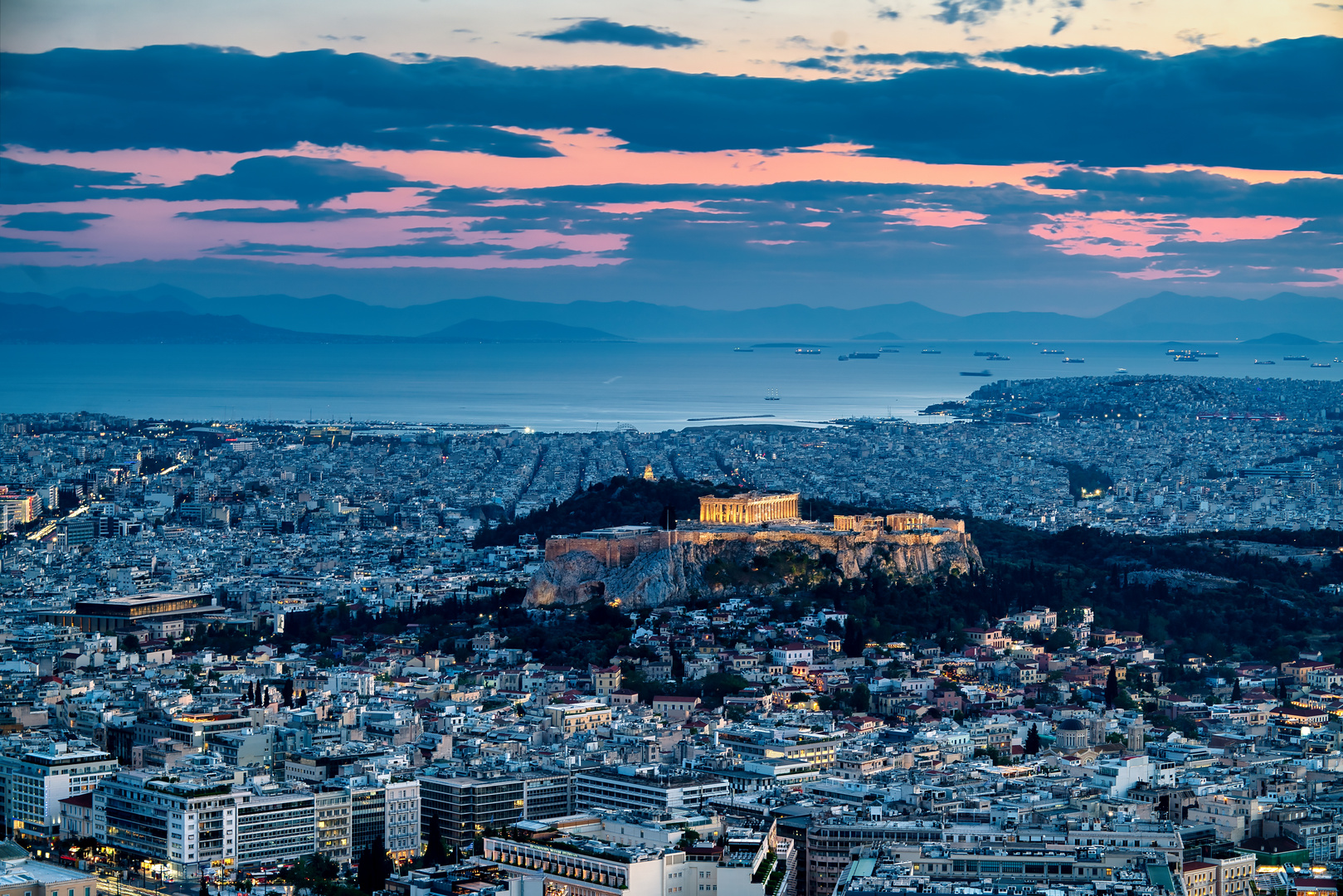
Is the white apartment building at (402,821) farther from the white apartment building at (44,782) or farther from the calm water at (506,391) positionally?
the calm water at (506,391)

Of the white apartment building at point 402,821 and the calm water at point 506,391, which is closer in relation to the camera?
the white apartment building at point 402,821

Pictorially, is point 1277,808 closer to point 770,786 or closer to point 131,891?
point 770,786

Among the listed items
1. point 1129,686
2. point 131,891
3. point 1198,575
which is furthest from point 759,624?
point 131,891

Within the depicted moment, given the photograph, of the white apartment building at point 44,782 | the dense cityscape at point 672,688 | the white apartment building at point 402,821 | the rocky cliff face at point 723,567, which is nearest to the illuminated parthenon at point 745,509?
the dense cityscape at point 672,688

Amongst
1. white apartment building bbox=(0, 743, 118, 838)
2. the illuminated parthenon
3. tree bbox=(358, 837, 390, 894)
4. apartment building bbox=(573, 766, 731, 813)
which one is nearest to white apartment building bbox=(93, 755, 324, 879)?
white apartment building bbox=(0, 743, 118, 838)

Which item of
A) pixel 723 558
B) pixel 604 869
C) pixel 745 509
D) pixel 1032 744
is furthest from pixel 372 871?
pixel 745 509

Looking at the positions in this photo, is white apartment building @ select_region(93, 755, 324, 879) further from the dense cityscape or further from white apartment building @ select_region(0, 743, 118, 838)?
white apartment building @ select_region(0, 743, 118, 838)
